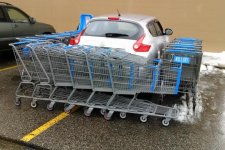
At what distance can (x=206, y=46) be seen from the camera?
400 inches

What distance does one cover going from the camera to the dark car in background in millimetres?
8047

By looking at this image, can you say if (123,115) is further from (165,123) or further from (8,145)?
(8,145)

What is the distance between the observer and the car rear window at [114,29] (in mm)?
5473

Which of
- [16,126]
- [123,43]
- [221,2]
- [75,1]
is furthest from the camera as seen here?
[75,1]

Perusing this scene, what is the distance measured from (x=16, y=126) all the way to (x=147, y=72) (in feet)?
7.51

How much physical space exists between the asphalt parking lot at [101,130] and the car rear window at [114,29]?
1.56 metres

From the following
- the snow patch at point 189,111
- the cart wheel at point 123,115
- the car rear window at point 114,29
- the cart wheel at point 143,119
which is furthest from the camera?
the car rear window at point 114,29

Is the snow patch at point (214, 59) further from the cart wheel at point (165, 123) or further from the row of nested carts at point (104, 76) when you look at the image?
the cart wheel at point (165, 123)

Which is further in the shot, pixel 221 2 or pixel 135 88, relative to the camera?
pixel 221 2

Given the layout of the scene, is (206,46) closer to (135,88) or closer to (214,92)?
(214,92)

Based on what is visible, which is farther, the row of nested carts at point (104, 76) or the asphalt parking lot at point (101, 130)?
the row of nested carts at point (104, 76)

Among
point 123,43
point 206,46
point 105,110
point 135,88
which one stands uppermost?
point 123,43

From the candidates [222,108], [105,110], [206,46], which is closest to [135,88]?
[105,110]


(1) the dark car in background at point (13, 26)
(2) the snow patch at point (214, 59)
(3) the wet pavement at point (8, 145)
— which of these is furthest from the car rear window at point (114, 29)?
(2) the snow patch at point (214, 59)
